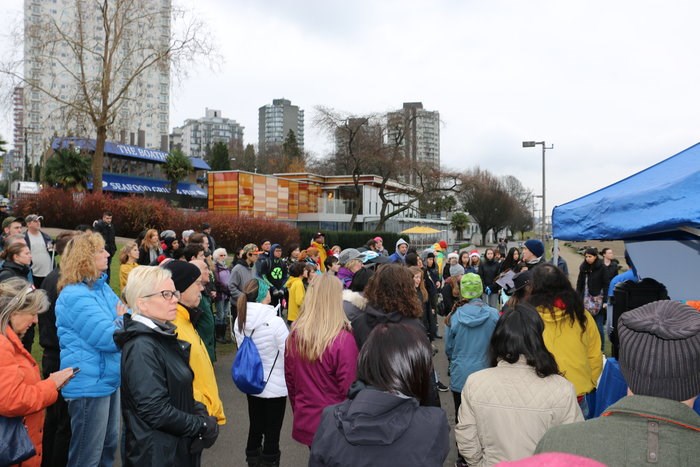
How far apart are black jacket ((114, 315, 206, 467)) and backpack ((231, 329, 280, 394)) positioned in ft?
2.72

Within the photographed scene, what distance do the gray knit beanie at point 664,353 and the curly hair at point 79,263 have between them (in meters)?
3.60

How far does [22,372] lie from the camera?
292cm

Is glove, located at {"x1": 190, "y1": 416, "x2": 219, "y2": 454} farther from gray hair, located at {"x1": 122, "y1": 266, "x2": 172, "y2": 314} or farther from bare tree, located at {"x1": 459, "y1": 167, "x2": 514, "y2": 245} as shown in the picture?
bare tree, located at {"x1": 459, "y1": 167, "x2": 514, "y2": 245}

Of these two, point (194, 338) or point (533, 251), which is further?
point (533, 251)

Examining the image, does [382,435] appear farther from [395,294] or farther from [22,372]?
[22,372]

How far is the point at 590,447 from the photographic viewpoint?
4.38 feet

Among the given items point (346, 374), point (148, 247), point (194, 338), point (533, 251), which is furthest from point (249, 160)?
point (346, 374)

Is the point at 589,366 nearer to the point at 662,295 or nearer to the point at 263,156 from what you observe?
the point at 662,295

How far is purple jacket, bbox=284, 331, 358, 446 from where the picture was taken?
3334mm

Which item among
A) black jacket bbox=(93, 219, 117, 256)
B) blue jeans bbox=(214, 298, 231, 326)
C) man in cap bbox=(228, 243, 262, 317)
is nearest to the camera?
man in cap bbox=(228, 243, 262, 317)

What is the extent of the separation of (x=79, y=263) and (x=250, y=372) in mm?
1539

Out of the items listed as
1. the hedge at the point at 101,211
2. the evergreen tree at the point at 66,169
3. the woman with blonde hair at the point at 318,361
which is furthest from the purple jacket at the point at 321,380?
the evergreen tree at the point at 66,169

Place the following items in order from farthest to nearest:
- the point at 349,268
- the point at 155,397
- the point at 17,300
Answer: the point at 349,268 → the point at 17,300 → the point at 155,397

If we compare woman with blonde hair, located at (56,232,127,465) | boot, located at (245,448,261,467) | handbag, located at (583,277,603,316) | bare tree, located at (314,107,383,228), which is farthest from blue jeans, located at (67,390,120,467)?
bare tree, located at (314,107,383,228)
